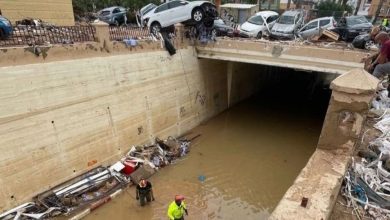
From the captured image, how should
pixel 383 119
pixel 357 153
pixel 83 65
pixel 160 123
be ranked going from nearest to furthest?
pixel 357 153, pixel 383 119, pixel 83 65, pixel 160 123

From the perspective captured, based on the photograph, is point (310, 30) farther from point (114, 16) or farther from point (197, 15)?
point (114, 16)

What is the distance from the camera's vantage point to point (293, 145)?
49.6 ft

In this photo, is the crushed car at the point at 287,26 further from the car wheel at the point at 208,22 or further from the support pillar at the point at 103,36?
the support pillar at the point at 103,36

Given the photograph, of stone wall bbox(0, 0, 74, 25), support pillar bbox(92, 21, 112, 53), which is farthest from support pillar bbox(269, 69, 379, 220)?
stone wall bbox(0, 0, 74, 25)

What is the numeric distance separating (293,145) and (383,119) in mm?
8515

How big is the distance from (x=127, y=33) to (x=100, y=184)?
7213 mm

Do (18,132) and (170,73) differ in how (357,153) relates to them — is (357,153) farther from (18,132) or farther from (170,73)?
(170,73)

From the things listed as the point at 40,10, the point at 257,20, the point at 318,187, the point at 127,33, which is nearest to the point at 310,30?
the point at 257,20

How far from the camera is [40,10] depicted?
16016 mm

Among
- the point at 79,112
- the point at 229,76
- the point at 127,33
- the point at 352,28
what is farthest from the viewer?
the point at 229,76

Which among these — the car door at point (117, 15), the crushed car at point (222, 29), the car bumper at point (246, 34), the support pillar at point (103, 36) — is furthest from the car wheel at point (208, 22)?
the car door at point (117, 15)

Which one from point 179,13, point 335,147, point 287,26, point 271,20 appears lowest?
point 335,147

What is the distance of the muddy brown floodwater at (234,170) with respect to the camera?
1035 centimetres

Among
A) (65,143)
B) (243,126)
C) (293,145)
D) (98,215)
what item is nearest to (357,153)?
(98,215)
